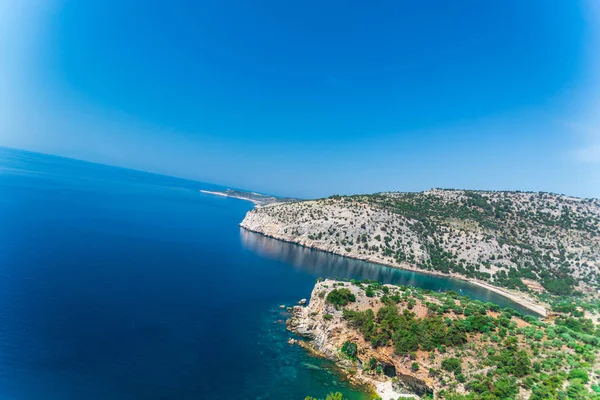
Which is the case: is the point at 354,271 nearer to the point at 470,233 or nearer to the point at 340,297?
the point at 340,297

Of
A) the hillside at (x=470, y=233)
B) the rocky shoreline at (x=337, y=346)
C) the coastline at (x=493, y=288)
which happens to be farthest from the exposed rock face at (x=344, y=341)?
the hillside at (x=470, y=233)

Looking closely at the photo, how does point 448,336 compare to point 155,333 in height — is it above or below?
above

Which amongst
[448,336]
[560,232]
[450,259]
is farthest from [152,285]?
[560,232]

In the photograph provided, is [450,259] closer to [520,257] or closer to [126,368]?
[520,257]

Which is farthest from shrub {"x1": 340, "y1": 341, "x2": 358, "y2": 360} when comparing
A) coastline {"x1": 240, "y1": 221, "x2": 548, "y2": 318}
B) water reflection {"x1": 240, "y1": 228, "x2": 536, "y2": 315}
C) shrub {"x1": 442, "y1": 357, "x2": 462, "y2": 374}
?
coastline {"x1": 240, "y1": 221, "x2": 548, "y2": 318}

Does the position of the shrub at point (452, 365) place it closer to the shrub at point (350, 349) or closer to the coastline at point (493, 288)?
the shrub at point (350, 349)

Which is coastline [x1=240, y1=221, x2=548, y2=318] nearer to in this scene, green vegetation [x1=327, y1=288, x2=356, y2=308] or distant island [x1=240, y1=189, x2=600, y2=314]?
distant island [x1=240, y1=189, x2=600, y2=314]
